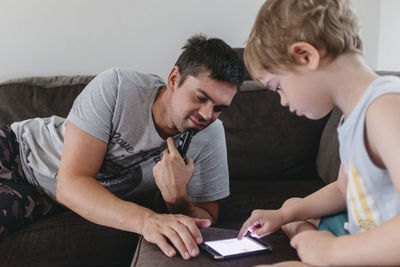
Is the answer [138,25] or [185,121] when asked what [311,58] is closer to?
[185,121]

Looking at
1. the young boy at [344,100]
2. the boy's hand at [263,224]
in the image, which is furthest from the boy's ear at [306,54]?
the boy's hand at [263,224]

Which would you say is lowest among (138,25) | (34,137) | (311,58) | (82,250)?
(82,250)

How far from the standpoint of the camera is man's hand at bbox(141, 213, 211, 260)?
97 centimetres

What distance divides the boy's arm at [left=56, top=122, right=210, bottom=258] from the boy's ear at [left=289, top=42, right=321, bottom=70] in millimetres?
450

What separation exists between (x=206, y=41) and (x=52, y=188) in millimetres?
683

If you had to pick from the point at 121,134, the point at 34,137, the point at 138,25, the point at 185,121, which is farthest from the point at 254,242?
the point at 138,25

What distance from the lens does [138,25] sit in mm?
2164

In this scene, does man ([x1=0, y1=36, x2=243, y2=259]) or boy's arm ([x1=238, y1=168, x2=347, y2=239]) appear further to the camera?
man ([x1=0, y1=36, x2=243, y2=259])

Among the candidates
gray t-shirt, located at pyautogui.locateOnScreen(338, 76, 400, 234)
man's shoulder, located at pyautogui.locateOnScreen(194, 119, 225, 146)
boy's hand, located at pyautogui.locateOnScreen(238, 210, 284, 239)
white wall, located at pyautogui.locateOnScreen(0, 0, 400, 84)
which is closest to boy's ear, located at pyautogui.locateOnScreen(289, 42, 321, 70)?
gray t-shirt, located at pyautogui.locateOnScreen(338, 76, 400, 234)

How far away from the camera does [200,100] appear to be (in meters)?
1.29

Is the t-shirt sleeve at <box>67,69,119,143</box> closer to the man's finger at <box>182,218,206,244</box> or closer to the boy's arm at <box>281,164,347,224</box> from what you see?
the man's finger at <box>182,218,206,244</box>

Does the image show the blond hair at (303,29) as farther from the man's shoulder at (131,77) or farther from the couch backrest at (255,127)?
the couch backrest at (255,127)

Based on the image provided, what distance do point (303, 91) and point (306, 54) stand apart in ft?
0.22

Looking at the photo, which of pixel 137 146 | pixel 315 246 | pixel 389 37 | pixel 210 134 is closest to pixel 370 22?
pixel 389 37
